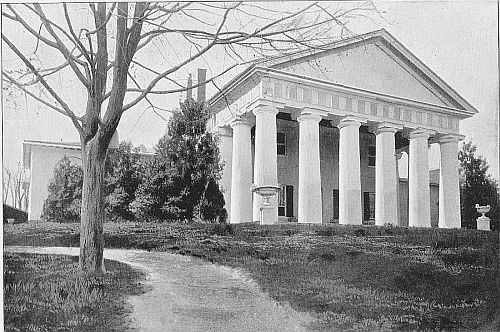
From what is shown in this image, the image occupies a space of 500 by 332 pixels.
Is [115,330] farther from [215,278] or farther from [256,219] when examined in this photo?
[256,219]

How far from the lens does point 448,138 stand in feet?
26.7

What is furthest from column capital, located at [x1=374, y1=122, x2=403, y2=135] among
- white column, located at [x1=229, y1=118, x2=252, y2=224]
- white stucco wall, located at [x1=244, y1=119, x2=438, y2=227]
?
white column, located at [x1=229, y1=118, x2=252, y2=224]

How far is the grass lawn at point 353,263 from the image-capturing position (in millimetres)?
7629

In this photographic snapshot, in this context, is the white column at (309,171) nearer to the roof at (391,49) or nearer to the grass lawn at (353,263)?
the grass lawn at (353,263)

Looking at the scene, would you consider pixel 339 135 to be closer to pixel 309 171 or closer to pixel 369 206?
pixel 309 171

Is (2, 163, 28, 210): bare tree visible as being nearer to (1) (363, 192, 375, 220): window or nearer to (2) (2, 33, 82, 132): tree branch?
(2) (2, 33, 82, 132): tree branch

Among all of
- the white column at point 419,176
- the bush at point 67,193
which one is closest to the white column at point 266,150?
the white column at point 419,176

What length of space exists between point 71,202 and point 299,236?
2.93 meters

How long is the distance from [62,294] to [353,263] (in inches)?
142

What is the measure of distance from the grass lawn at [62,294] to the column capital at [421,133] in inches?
155

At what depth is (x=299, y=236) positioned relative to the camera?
7.84 m

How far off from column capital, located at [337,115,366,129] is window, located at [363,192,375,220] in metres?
0.92

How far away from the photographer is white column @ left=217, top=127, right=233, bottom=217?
316 inches

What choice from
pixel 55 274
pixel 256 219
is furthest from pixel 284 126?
pixel 55 274
